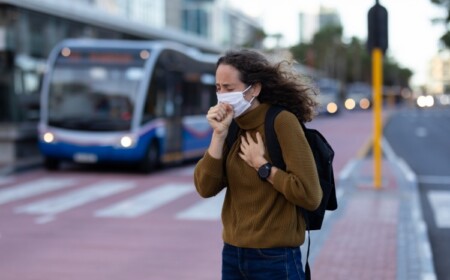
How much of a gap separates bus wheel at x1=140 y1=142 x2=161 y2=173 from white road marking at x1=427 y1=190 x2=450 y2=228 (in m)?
5.96

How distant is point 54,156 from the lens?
1703 centimetres

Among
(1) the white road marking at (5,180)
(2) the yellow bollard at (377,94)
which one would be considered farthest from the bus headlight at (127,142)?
(2) the yellow bollard at (377,94)

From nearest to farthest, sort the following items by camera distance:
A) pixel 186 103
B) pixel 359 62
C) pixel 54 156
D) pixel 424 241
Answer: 1. pixel 424 241
2. pixel 54 156
3. pixel 186 103
4. pixel 359 62

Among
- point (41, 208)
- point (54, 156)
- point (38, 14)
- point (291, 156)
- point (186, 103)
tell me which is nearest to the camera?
point (291, 156)

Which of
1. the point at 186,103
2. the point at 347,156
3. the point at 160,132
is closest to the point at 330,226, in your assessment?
the point at 160,132

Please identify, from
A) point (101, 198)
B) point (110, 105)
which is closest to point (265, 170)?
point (101, 198)

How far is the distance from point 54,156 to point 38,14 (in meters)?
5.40

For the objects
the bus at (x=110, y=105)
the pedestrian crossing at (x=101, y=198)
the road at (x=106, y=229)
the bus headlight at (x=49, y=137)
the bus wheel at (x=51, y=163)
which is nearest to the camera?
the road at (x=106, y=229)

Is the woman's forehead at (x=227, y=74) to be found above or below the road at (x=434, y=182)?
above

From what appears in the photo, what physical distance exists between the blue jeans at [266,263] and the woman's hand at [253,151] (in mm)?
369

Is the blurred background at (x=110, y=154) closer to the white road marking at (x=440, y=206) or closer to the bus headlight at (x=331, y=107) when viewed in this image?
the white road marking at (x=440, y=206)

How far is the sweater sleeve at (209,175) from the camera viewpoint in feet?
11.5

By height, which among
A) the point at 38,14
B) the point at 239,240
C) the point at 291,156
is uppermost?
the point at 38,14

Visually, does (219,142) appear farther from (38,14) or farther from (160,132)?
(38,14)
